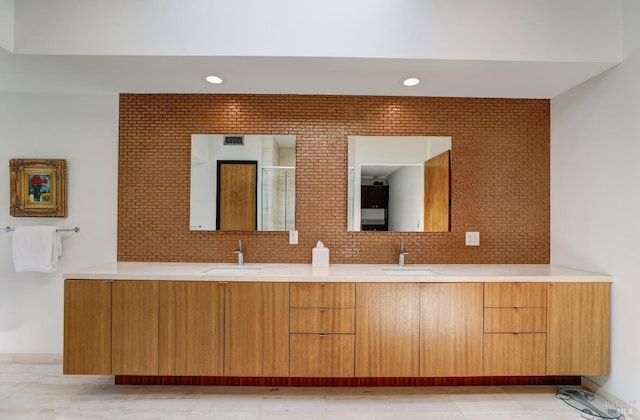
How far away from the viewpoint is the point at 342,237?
3.04 metres

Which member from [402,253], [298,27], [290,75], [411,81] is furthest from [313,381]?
[298,27]

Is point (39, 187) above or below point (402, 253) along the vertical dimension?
above

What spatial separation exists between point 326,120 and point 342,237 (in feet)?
3.37

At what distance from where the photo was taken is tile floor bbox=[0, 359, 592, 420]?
2.29 meters

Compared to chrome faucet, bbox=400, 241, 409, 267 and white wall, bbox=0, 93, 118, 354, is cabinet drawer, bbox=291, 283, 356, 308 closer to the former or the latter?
chrome faucet, bbox=400, 241, 409, 267

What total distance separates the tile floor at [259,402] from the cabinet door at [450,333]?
0.24 metres

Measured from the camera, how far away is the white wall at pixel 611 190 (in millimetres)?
2285

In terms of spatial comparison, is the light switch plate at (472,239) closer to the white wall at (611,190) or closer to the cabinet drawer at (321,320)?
A: the white wall at (611,190)

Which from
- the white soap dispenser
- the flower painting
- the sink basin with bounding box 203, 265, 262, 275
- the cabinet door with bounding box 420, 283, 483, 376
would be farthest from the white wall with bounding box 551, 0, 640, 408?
the flower painting

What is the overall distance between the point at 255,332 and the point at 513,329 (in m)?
1.81

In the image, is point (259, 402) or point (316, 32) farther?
point (259, 402)

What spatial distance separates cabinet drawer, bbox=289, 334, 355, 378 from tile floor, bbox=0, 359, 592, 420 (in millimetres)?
222

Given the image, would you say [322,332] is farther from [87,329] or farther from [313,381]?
[87,329]

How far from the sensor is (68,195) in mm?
3033
